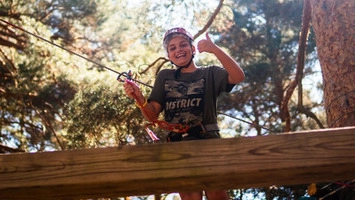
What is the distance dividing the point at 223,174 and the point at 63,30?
29.5ft

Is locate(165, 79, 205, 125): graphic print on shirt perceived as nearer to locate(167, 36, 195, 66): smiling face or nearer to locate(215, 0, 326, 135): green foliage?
locate(167, 36, 195, 66): smiling face

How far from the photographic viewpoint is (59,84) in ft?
24.7

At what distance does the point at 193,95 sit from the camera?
2.64 m

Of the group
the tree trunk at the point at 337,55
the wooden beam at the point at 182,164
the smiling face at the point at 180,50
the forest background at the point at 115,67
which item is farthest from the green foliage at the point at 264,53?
the wooden beam at the point at 182,164

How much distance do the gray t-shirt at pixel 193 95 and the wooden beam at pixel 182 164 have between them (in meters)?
0.97

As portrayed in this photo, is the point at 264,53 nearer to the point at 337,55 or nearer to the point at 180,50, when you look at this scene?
the point at 337,55

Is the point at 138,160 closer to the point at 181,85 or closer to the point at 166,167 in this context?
the point at 166,167

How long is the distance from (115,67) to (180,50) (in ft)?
13.3

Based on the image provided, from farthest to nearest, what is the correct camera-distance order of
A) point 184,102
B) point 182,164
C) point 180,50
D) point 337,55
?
point 337,55, point 180,50, point 184,102, point 182,164

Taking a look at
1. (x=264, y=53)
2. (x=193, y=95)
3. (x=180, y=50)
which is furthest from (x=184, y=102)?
(x=264, y=53)

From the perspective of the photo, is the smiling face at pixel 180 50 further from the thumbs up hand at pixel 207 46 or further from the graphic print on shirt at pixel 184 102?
the thumbs up hand at pixel 207 46

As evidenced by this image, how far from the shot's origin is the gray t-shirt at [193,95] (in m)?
2.60

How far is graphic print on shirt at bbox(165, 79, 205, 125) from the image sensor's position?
2.59 m

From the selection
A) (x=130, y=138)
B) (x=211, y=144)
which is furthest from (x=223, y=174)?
(x=130, y=138)
